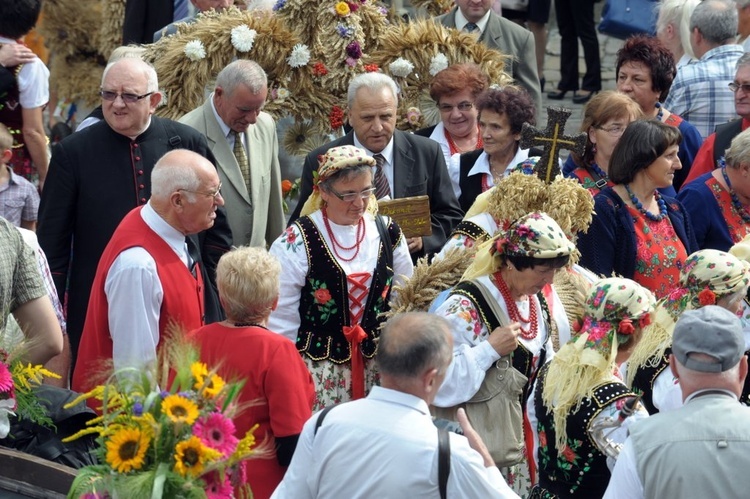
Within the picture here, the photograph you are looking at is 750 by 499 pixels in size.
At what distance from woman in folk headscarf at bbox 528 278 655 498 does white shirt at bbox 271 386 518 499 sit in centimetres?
96

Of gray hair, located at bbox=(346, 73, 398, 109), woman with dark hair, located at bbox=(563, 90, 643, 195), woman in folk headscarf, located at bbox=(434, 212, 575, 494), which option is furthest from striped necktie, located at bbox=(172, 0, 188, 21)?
woman in folk headscarf, located at bbox=(434, 212, 575, 494)

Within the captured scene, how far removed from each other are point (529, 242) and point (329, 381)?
4.32 ft

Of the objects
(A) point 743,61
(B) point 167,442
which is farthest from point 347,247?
(A) point 743,61

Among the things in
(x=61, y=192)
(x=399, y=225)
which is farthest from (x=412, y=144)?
(x=61, y=192)

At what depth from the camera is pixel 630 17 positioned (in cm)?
1218

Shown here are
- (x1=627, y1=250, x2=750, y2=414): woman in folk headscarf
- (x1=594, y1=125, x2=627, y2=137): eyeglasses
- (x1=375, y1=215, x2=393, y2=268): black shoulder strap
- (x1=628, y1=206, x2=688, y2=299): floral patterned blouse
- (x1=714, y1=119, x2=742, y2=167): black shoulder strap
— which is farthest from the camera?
(x1=714, y1=119, x2=742, y2=167): black shoulder strap

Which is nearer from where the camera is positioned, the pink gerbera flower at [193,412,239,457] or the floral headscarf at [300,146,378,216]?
the pink gerbera flower at [193,412,239,457]

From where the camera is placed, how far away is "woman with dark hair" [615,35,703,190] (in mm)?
8586

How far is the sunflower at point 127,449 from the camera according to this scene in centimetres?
409

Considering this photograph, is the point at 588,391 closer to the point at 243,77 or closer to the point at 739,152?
the point at 739,152

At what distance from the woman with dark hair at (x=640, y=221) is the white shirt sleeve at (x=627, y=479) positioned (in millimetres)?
2775

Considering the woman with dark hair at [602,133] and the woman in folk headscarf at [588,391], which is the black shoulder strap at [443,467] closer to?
the woman in folk headscarf at [588,391]

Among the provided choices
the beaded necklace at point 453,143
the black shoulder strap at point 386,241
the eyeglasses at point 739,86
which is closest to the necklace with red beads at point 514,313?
the black shoulder strap at point 386,241

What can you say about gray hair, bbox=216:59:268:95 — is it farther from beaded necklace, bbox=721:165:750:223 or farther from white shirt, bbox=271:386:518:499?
white shirt, bbox=271:386:518:499
